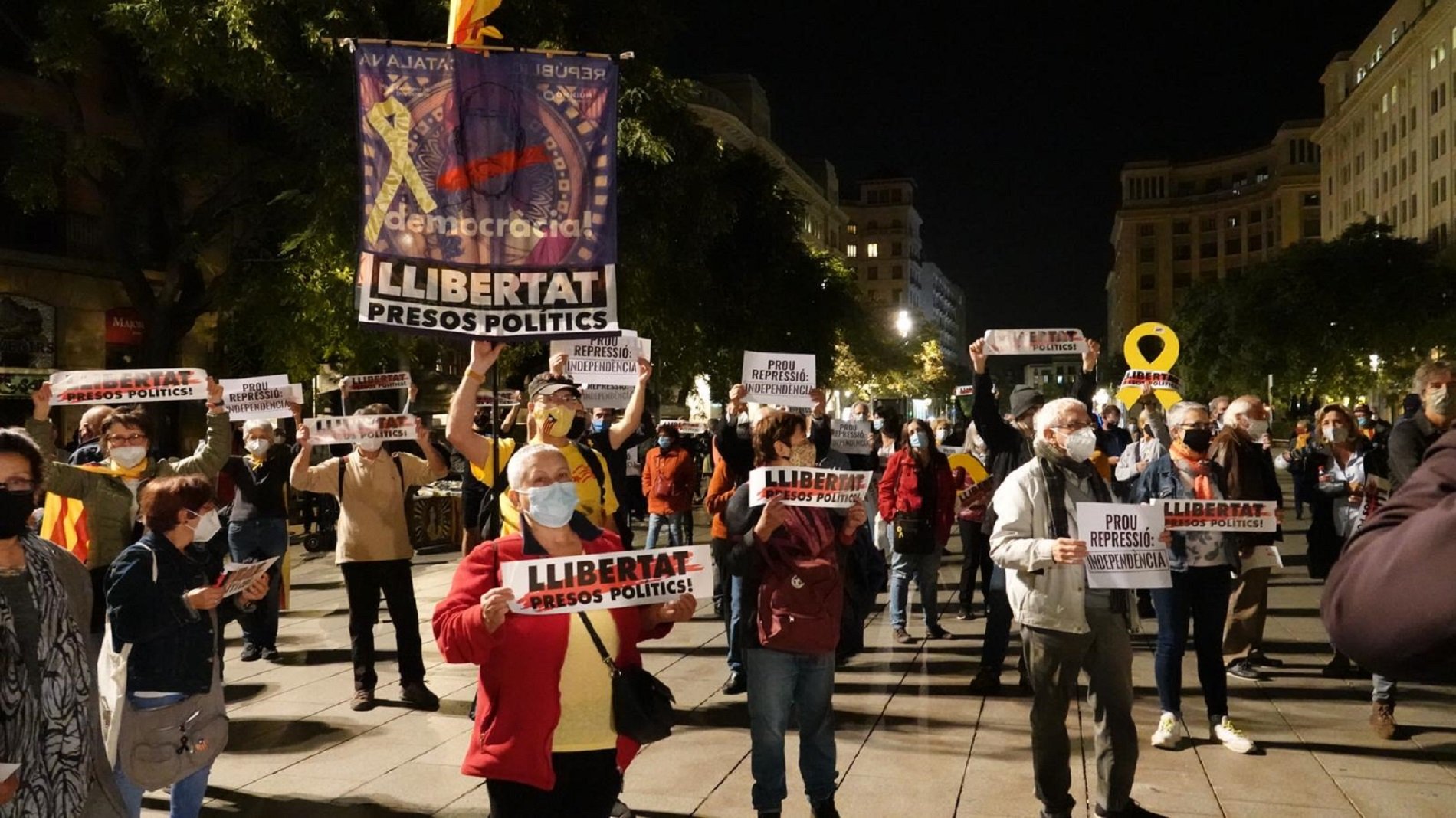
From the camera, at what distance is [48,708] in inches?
139

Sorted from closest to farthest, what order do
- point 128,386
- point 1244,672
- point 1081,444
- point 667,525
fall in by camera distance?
point 1081,444 < point 128,386 < point 1244,672 < point 667,525

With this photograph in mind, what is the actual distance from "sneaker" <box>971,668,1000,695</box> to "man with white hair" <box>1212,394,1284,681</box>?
1.62 metres

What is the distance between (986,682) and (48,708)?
638cm

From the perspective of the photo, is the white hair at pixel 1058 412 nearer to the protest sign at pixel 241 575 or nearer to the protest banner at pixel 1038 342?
the protest banner at pixel 1038 342

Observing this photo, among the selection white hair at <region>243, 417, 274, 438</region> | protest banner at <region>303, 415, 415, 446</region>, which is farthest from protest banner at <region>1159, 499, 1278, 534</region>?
white hair at <region>243, 417, 274, 438</region>

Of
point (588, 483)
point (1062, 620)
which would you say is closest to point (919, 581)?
point (588, 483)

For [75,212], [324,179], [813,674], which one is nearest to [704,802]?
[813,674]

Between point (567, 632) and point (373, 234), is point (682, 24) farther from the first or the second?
point (567, 632)

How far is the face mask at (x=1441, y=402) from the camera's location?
6137 mm

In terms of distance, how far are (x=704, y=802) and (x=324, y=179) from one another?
15989 mm

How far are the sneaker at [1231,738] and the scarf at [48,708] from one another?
5898 mm

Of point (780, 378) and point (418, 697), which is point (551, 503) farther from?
point (780, 378)

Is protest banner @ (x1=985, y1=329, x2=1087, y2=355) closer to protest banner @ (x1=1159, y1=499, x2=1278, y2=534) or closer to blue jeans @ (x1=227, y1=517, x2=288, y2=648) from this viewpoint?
protest banner @ (x1=1159, y1=499, x2=1278, y2=534)

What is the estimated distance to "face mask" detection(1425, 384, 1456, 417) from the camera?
6.14 m
